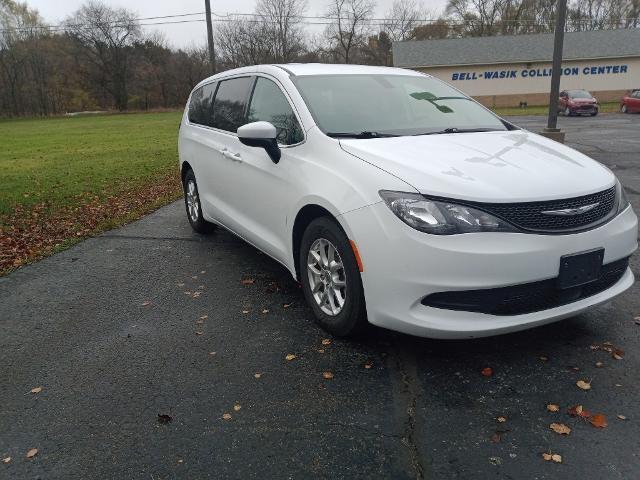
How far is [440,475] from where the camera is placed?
7.47 feet

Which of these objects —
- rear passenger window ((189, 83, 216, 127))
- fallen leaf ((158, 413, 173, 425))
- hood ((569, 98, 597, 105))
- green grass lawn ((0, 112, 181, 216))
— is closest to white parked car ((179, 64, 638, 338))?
fallen leaf ((158, 413, 173, 425))

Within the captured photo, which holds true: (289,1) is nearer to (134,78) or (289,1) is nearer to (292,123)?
(134,78)

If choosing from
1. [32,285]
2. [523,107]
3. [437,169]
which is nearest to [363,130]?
[437,169]

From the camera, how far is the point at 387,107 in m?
4.10

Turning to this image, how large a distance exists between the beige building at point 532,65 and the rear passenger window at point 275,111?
39.7 metres

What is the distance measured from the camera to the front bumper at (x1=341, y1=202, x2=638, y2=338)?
8.99ft

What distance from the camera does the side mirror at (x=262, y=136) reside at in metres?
3.71

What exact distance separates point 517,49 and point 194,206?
42.4 m

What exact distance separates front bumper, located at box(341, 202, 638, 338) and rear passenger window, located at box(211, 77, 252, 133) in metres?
2.10

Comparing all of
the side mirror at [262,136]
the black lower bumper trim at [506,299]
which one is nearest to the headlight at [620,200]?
the black lower bumper trim at [506,299]

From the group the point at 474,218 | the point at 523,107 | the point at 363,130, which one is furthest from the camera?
the point at 523,107

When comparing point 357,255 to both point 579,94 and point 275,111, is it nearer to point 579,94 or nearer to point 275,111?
point 275,111

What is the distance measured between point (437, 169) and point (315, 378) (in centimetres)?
138

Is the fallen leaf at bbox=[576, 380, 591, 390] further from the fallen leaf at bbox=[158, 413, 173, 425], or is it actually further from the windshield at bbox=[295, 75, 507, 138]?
the fallen leaf at bbox=[158, 413, 173, 425]
